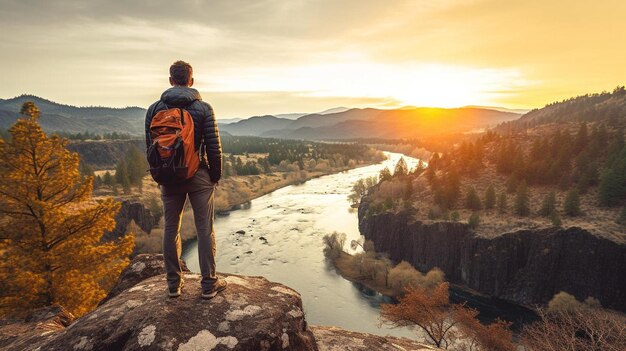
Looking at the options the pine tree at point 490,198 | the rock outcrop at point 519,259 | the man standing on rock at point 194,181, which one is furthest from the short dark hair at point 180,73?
the pine tree at point 490,198

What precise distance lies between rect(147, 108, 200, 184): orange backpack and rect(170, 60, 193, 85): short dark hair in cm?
75

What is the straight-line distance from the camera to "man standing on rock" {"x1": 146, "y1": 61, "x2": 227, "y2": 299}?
6.58 meters

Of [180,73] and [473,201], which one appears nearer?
→ [180,73]

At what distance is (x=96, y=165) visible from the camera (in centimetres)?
17400

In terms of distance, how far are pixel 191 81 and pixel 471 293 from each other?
70.0m

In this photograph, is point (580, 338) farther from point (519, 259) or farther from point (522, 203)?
point (522, 203)

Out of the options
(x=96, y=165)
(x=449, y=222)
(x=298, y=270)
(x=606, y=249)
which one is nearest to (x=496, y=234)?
(x=449, y=222)

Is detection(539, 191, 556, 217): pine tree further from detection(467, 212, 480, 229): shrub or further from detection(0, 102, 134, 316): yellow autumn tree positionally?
detection(0, 102, 134, 316): yellow autumn tree

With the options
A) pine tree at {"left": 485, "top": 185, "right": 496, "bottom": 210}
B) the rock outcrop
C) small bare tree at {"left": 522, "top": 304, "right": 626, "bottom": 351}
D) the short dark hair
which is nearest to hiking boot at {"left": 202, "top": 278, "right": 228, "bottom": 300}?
the short dark hair

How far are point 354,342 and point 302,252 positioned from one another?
207 feet

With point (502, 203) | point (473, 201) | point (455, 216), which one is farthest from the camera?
point (473, 201)

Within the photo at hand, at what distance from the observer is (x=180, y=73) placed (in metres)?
6.71

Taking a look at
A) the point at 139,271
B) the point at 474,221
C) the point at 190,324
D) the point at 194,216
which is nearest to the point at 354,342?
the point at 190,324

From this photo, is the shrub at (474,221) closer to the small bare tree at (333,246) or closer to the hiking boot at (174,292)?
the small bare tree at (333,246)
